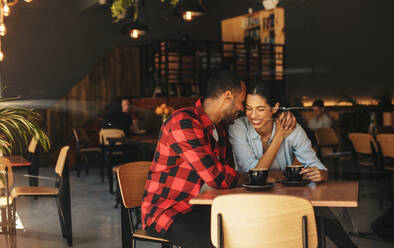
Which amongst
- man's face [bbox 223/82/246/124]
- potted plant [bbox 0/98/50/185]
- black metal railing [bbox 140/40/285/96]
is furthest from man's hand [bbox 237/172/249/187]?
black metal railing [bbox 140/40/285/96]

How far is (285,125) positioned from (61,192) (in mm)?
2357

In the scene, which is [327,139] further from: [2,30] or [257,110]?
[2,30]

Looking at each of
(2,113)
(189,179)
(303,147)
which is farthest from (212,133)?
(2,113)

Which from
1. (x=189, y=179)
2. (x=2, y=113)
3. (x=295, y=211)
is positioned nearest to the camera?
(x=295, y=211)

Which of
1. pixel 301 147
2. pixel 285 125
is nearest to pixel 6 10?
pixel 285 125

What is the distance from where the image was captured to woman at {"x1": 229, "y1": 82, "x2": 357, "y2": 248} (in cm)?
290

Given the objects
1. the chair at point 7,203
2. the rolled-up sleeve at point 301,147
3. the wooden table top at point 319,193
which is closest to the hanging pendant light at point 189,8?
the chair at point 7,203

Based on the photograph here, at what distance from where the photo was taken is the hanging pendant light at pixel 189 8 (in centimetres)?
588

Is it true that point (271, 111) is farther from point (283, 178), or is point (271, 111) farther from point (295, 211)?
point (295, 211)

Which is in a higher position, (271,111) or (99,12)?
(99,12)

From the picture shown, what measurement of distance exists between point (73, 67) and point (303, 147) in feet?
20.6

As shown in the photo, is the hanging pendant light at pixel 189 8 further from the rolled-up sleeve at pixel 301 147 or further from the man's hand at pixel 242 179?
the man's hand at pixel 242 179

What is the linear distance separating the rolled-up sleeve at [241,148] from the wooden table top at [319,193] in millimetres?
427

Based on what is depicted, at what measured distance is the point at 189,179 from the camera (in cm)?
247
